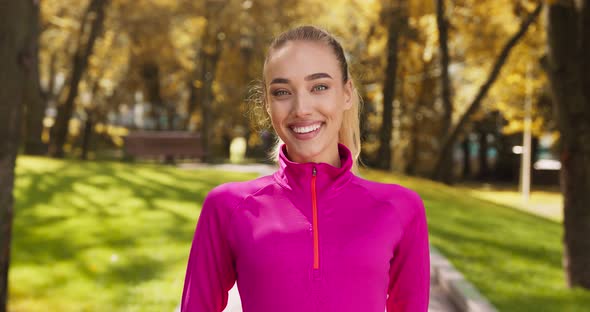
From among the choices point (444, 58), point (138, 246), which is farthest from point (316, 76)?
point (444, 58)

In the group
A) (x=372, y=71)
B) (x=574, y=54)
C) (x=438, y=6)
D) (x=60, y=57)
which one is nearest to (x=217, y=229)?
(x=574, y=54)

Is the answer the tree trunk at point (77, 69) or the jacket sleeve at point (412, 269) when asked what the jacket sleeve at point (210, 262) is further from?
the tree trunk at point (77, 69)

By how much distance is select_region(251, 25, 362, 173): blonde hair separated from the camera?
2338 millimetres

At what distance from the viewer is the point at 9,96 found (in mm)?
5527

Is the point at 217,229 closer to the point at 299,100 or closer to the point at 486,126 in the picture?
the point at 299,100

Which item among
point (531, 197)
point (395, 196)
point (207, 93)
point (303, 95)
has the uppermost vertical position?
point (207, 93)

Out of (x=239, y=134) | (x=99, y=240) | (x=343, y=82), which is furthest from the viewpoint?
(x=239, y=134)

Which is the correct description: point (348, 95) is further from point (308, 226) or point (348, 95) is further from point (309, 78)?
point (308, 226)

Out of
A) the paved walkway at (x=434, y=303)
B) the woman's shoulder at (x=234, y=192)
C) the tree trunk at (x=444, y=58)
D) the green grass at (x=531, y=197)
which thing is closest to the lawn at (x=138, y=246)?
the paved walkway at (x=434, y=303)

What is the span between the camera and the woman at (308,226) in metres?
2.17

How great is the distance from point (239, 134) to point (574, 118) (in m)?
34.2

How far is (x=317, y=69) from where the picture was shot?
2.30m

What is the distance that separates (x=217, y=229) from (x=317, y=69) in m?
0.62

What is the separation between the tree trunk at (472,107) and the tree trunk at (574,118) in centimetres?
1010
